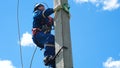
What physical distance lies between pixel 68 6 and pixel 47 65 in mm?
992

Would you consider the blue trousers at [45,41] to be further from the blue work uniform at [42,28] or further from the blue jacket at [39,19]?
the blue jacket at [39,19]

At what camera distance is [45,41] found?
5.53m

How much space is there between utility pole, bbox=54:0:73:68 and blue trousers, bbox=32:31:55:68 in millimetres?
489

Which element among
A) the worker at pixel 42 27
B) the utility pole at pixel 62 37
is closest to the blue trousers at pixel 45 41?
the worker at pixel 42 27

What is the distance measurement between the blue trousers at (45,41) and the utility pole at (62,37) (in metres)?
0.49

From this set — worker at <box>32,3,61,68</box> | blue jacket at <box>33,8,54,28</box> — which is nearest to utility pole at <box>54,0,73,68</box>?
worker at <box>32,3,61,68</box>

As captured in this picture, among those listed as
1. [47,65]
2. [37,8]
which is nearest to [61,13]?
[47,65]

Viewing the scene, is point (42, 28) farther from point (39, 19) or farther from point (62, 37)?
point (62, 37)

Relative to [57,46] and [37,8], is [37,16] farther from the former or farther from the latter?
[57,46]

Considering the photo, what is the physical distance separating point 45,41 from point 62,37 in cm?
95

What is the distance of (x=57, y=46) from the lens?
468 cm

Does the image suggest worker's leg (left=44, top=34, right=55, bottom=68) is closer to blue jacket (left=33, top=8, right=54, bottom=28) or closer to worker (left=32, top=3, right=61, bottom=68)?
worker (left=32, top=3, right=61, bottom=68)

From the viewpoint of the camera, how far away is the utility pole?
4457mm

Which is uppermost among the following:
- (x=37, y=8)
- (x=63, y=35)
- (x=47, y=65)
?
(x=37, y=8)
